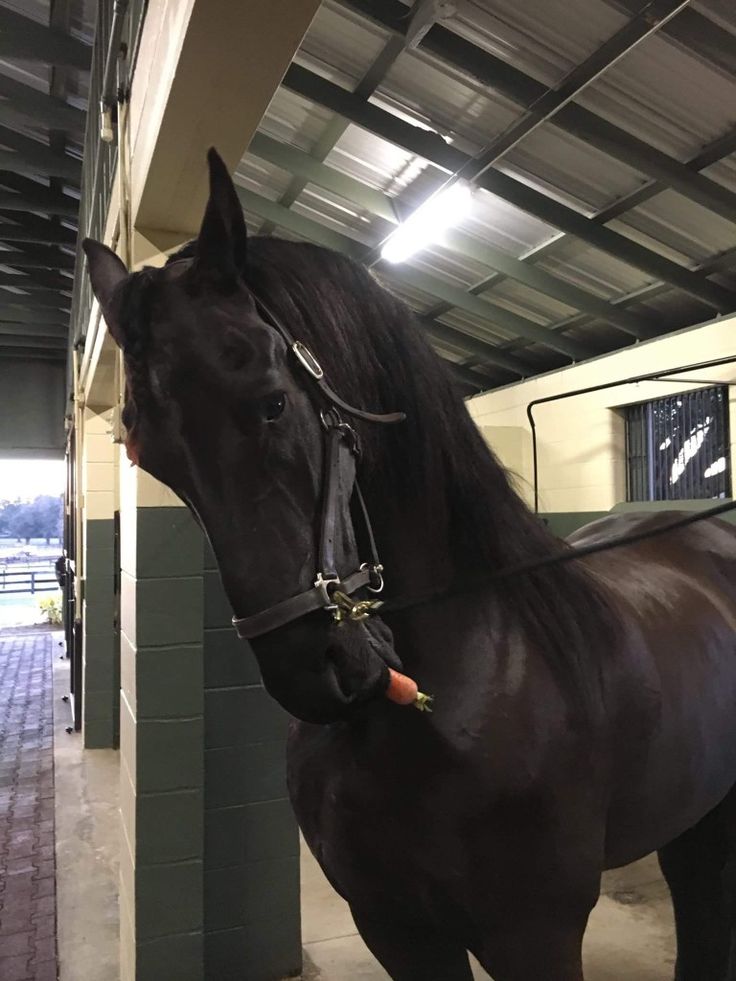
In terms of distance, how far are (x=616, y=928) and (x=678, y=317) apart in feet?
12.5

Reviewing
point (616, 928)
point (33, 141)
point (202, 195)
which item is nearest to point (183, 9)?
point (202, 195)

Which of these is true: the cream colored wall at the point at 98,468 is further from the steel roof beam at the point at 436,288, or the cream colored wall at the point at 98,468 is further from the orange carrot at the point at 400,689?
the orange carrot at the point at 400,689

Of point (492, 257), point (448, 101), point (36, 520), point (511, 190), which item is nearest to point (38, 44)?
point (448, 101)

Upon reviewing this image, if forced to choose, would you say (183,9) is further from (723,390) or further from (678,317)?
(678,317)

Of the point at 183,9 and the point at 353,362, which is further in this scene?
the point at 183,9

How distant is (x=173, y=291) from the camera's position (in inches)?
32.6

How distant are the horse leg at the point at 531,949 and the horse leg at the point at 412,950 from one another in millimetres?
146

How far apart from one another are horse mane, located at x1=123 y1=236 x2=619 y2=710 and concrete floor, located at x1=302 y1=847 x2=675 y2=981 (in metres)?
1.70

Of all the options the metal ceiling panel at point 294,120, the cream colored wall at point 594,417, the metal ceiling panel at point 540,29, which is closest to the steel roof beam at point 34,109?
the metal ceiling panel at point 294,120

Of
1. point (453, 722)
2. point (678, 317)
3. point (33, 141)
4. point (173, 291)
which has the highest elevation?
point (33, 141)

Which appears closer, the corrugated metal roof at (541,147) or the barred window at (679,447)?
the corrugated metal roof at (541,147)

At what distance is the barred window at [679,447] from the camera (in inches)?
169

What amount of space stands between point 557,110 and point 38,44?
9.98 feet

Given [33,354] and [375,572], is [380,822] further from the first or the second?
[33,354]
